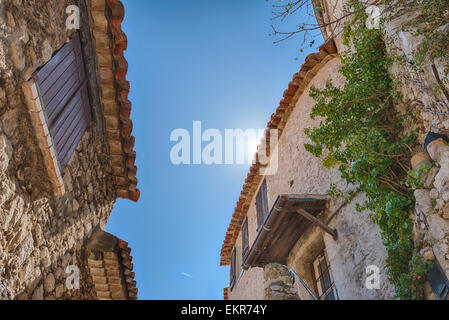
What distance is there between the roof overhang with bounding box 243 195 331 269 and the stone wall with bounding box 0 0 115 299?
2.87 metres

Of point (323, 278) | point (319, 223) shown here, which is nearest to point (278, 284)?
point (323, 278)

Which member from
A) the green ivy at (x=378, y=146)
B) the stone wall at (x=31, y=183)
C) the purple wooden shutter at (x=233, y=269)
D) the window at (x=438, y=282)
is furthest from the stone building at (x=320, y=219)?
the stone wall at (x=31, y=183)

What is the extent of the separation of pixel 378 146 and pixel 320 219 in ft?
6.11

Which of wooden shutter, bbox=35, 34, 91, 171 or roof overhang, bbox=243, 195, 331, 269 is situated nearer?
wooden shutter, bbox=35, 34, 91, 171

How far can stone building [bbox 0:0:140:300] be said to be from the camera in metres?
2.83

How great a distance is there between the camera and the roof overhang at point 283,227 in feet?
17.2

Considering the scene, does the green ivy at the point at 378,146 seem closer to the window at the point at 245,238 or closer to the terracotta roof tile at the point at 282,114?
the terracotta roof tile at the point at 282,114

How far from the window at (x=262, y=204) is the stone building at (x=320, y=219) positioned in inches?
1.3

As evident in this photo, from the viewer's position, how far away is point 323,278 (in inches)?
218

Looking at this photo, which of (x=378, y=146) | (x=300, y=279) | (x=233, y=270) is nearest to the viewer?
(x=378, y=146)

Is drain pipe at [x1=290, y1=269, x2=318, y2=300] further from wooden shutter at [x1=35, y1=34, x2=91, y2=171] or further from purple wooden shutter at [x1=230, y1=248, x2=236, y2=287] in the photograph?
purple wooden shutter at [x1=230, y1=248, x2=236, y2=287]

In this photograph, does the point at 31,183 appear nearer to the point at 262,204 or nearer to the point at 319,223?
the point at 319,223

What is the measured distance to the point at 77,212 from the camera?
426 cm

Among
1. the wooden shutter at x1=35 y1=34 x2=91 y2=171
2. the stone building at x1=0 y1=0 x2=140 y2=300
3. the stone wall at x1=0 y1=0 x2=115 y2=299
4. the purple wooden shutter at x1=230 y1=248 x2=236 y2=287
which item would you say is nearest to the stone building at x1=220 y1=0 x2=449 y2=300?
the purple wooden shutter at x1=230 y1=248 x2=236 y2=287
